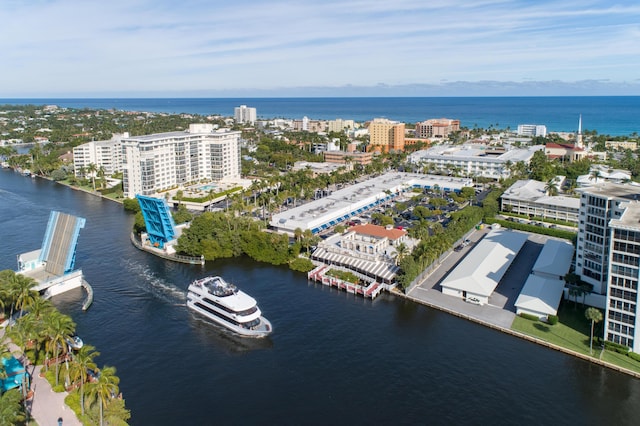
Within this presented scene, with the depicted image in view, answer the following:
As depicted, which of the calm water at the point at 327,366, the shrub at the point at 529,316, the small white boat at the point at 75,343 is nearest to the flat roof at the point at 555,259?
the shrub at the point at 529,316

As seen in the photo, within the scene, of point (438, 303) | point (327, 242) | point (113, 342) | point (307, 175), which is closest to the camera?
point (113, 342)

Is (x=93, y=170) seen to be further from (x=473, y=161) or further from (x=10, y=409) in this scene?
(x=10, y=409)

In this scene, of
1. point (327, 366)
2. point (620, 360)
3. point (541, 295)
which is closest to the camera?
point (327, 366)

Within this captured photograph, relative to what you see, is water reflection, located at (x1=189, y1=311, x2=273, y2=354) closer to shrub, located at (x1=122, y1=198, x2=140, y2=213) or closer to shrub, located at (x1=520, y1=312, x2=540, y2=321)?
shrub, located at (x1=520, y1=312, x2=540, y2=321)

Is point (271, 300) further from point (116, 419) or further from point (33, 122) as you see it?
point (33, 122)

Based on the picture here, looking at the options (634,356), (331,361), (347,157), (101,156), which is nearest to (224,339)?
(331,361)

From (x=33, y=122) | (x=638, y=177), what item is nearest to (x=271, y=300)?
(x=638, y=177)
